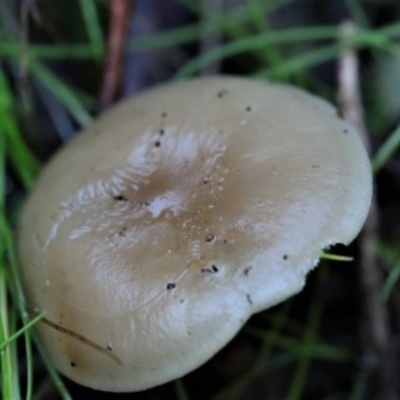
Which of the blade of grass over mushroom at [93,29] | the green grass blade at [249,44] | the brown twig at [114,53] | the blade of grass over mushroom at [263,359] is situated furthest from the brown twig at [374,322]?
the blade of grass over mushroom at [93,29]

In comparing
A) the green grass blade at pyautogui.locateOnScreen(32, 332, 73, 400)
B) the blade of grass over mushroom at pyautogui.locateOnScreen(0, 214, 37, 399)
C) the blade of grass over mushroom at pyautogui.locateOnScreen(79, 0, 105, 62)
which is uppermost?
the blade of grass over mushroom at pyautogui.locateOnScreen(79, 0, 105, 62)

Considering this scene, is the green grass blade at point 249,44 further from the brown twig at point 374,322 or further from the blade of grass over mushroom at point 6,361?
the blade of grass over mushroom at point 6,361

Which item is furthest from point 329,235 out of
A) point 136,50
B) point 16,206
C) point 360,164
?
point 136,50

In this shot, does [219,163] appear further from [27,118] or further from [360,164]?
[27,118]

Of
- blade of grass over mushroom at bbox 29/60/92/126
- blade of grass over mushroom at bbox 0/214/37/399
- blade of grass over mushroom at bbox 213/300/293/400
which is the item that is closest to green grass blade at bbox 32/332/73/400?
blade of grass over mushroom at bbox 0/214/37/399

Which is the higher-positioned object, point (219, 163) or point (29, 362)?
point (219, 163)

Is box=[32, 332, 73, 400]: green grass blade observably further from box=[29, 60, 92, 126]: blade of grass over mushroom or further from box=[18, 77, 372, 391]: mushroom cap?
box=[29, 60, 92, 126]: blade of grass over mushroom
